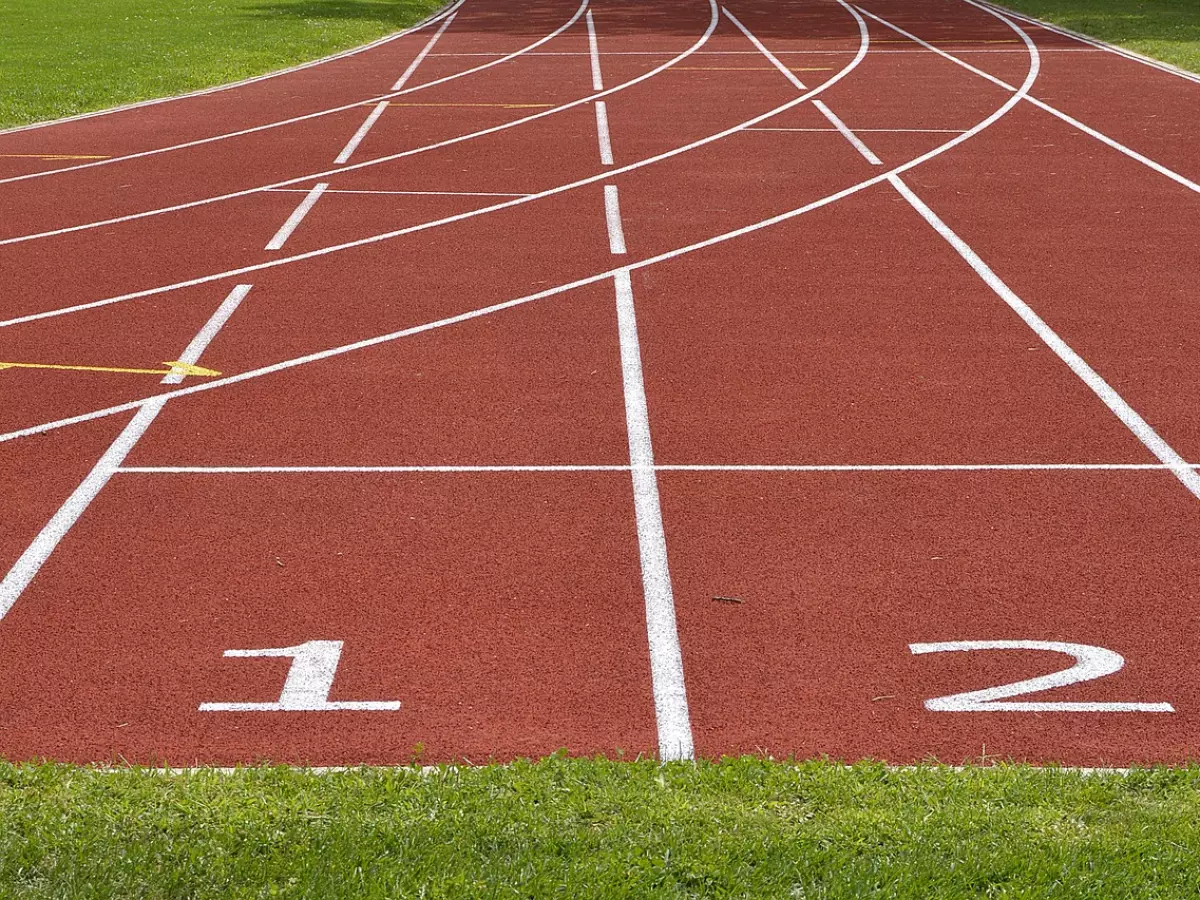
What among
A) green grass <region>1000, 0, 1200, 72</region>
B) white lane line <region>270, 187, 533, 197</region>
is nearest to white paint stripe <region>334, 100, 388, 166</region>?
white lane line <region>270, 187, 533, 197</region>

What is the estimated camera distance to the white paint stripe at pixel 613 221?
38.5 ft

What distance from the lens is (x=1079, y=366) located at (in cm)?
882

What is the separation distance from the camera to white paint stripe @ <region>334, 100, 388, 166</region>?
51.8 feet

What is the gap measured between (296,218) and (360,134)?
465cm

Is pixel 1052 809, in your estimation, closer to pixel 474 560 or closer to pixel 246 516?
pixel 474 560

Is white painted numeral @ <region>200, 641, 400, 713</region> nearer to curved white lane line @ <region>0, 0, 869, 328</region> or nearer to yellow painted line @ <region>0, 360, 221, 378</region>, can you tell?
yellow painted line @ <region>0, 360, 221, 378</region>

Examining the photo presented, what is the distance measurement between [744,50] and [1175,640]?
22.0m

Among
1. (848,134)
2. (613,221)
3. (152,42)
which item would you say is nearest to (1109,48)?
(848,134)

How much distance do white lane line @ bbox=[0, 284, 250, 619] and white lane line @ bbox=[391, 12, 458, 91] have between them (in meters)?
13.6

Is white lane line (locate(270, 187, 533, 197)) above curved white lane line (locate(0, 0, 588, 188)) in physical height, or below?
below

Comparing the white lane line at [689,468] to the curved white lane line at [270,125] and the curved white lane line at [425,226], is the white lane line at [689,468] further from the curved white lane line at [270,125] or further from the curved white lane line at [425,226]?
the curved white lane line at [270,125]

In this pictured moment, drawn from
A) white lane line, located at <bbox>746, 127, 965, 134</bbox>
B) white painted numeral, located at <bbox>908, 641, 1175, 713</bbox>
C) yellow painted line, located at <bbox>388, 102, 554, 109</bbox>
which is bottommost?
white painted numeral, located at <bbox>908, 641, 1175, 713</bbox>

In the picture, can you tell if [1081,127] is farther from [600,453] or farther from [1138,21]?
[1138,21]

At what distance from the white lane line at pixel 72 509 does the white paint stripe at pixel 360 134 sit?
727 centimetres
